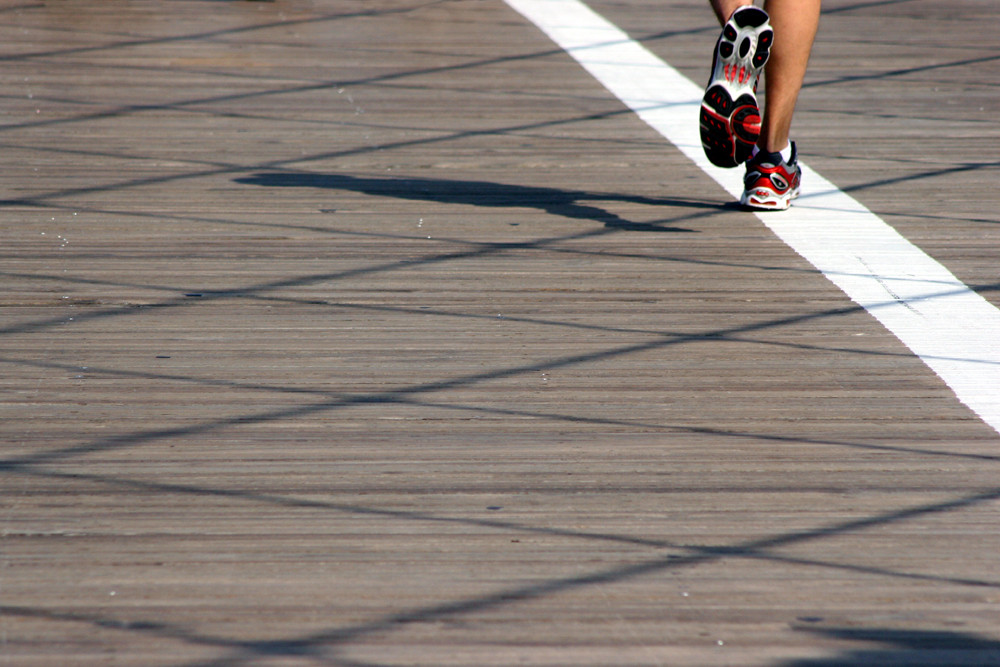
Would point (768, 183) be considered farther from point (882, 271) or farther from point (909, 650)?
point (909, 650)

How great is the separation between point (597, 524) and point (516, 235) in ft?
3.75

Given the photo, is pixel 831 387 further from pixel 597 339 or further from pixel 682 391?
pixel 597 339

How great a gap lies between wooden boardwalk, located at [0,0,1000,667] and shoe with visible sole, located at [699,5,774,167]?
0.22 meters

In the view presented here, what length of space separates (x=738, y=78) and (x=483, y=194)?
64cm

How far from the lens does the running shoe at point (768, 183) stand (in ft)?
8.32

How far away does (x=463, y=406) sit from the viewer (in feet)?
5.30

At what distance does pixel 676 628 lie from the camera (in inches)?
44.9

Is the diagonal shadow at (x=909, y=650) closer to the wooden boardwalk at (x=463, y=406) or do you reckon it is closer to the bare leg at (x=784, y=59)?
the wooden boardwalk at (x=463, y=406)

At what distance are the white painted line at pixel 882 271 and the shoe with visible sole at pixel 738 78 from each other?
0.25 meters

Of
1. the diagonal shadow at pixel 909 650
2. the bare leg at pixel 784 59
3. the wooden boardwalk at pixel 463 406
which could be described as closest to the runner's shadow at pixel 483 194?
the wooden boardwalk at pixel 463 406

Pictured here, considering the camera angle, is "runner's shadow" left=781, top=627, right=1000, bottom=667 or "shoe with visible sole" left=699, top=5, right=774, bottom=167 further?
"shoe with visible sole" left=699, top=5, right=774, bottom=167

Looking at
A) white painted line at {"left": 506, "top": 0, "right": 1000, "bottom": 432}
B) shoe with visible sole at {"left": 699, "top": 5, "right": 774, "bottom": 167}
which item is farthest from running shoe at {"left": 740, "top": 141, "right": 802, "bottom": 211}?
shoe with visible sole at {"left": 699, "top": 5, "right": 774, "bottom": 167}

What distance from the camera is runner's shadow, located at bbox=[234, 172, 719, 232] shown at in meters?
2.55

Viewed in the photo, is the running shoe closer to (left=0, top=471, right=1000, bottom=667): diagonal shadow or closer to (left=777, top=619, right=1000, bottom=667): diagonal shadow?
(left=0, top=471, right=1000, bottom=667): diagonal shadow
